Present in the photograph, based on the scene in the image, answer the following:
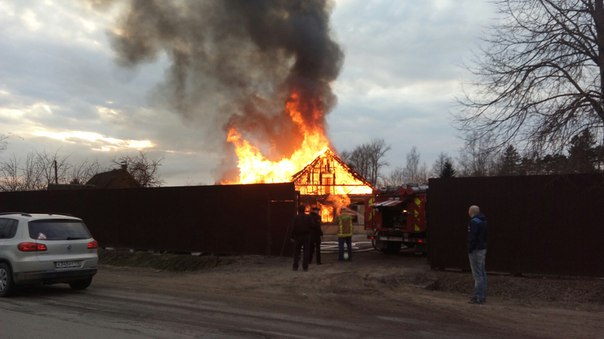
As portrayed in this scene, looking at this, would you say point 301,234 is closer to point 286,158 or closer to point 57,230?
point 57,230

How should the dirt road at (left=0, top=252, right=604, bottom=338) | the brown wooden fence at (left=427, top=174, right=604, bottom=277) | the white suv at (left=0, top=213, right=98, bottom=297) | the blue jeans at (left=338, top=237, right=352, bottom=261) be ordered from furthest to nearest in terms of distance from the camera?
the blue jeans at (left=338, top=237, right=352, bottom=261)
the brown wooden fence at (left=427, top=174, right=604, bottom=277)
the white suv at (left=0, top=213, right=98, bottom=297)
the dirt road at (left=0, top=252, right=604, bottom=338)

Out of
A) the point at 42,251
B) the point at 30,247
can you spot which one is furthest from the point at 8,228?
the point at 42,251

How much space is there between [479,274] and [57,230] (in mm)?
8065

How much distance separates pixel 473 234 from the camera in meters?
9.23

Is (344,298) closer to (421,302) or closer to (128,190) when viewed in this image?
(421,302)

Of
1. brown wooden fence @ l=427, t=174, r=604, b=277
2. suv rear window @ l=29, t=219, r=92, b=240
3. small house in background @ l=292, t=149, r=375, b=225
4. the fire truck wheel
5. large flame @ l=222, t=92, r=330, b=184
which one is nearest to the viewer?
suv rear window @ l=29, t=219, r=92, b=240

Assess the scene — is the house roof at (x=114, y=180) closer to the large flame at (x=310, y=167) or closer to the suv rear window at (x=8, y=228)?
the large flame at (x=310, y=167)

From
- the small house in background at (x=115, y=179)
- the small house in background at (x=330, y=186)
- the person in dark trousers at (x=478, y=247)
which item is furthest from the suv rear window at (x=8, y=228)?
the small house in background at (x=115, y=179)

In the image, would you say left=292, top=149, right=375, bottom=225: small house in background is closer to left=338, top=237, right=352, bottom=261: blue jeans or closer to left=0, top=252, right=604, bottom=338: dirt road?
left=338, top=237, right=352, bottom=261: blue jeans

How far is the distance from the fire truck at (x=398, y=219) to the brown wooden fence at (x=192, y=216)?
3.54 meters

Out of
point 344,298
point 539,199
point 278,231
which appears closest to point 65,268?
point 344,298

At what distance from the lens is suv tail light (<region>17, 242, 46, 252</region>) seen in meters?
9.32

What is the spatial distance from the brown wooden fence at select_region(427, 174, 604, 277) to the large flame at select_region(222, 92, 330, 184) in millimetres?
16023

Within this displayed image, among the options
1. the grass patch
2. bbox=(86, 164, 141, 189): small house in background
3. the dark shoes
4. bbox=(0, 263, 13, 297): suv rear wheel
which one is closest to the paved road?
bbox=(0, 263, 13, 297): suv rear wheel
